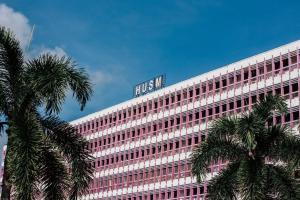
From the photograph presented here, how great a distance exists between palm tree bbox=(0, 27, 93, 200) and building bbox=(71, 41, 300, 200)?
54459mm

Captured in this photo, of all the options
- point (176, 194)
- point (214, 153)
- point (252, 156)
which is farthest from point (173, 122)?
point (252, 156)

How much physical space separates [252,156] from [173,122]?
5940cm

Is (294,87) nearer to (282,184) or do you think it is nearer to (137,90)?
(137,90)

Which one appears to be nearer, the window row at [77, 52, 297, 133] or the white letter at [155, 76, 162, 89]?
the window row at [77, 52, 297, 133]

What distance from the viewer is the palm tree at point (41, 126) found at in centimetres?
3334

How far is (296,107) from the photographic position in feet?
285

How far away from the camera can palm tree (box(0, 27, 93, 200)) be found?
109 feet

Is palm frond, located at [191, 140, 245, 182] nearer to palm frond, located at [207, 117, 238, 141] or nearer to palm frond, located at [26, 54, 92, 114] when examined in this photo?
palm frond, located at [207, 117, 238, 141]

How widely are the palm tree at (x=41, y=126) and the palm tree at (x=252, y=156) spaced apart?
13.8 metres

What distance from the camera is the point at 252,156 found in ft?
162

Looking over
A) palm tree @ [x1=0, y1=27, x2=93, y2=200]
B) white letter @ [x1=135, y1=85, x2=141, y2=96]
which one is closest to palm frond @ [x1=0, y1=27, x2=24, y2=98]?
palm tree @ [x1=0, y1=27, x2=93, y2=200]

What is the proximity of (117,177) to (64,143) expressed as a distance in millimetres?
83710

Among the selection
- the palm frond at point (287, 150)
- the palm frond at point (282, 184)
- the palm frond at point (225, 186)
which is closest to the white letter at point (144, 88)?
the palm frond at point (225, 186)

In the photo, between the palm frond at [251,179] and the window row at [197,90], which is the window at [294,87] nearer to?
the window row at [197,90]
